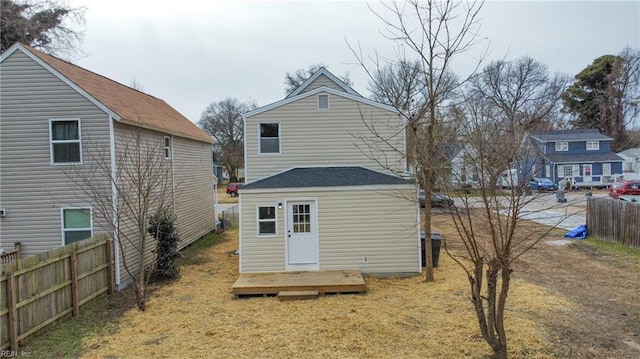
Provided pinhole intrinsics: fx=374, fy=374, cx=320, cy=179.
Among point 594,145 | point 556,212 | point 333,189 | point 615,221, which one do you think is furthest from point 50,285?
point 594,145

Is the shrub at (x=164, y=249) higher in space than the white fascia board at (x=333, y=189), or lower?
lower

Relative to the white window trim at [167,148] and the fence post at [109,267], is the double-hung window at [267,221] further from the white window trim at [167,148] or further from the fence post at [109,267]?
the white window trim at [167,148]

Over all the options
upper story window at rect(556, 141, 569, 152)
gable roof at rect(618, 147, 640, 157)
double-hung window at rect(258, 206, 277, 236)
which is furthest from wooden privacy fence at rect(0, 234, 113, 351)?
gable roof at rect(618, 147, 640, 157)

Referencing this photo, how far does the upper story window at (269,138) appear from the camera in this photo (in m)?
11.8

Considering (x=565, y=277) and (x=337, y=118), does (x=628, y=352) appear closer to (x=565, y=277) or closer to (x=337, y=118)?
(x=565, y=277)

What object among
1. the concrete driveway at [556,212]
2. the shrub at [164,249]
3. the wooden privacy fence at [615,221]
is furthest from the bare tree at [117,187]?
the wooden privacy fence at [615,221]

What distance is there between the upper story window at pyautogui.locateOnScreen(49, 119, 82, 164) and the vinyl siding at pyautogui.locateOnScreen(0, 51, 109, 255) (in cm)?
15

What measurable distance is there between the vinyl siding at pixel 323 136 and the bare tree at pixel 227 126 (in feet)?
130

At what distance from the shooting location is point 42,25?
67.1ft

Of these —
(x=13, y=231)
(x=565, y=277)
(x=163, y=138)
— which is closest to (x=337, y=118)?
(x=163, y=138)

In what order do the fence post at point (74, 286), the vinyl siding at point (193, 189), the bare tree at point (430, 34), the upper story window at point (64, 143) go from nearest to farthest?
the fence post at point (74, 286) → the bare tree at point (430, 34) → the upper story window at point (64, 143) → the vinyl siding at point (193, 189)

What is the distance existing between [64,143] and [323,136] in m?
7.11

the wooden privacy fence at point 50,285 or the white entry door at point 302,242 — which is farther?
the white entry door at point 302,242

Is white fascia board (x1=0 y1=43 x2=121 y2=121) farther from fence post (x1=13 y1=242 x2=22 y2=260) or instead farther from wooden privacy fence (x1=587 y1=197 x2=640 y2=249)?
wooden privacy fence (x1=587 y1=197 x2=640 y2=249)
